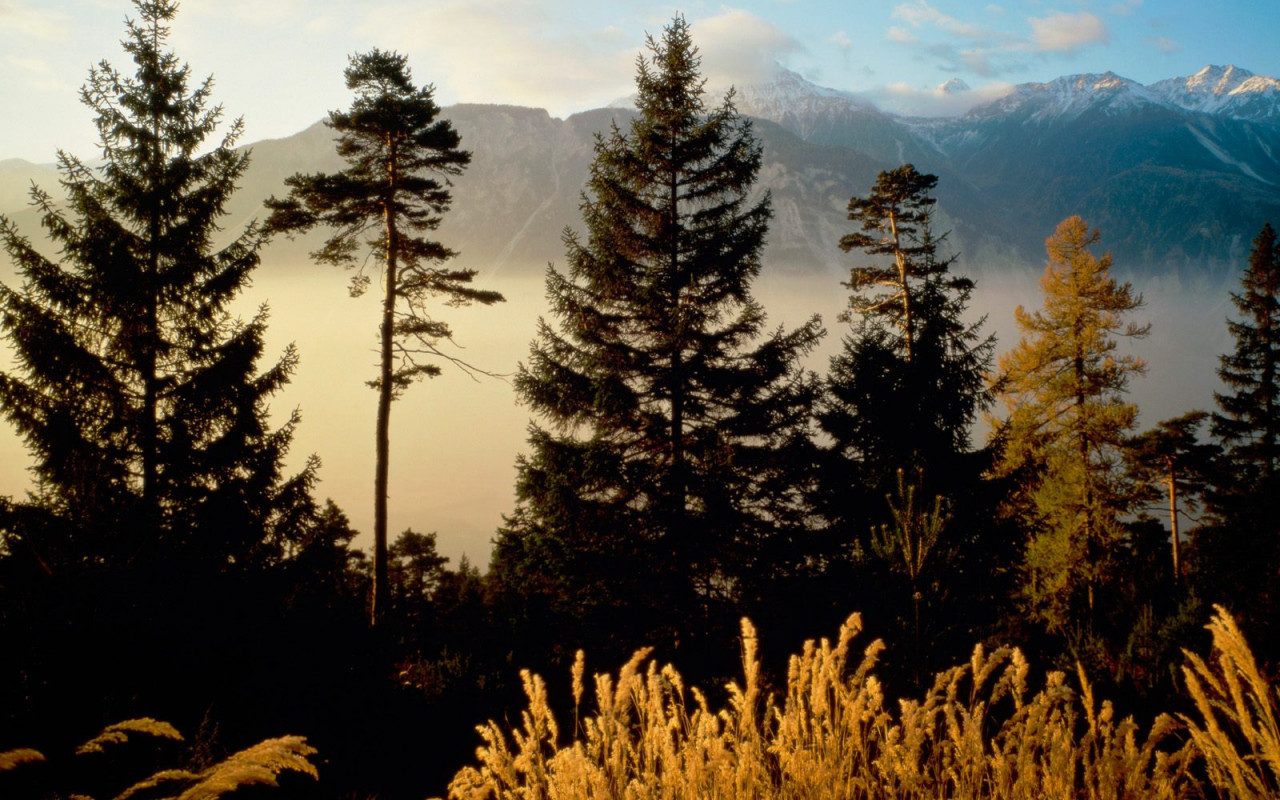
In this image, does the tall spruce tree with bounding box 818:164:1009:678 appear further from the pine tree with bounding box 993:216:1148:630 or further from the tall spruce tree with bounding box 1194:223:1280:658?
the tall spruce tree with bounding box 1194:223:1280:658

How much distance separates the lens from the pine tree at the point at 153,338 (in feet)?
32.2

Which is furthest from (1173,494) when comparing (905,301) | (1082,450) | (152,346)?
(152,346)

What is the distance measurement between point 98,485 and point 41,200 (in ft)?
19.0

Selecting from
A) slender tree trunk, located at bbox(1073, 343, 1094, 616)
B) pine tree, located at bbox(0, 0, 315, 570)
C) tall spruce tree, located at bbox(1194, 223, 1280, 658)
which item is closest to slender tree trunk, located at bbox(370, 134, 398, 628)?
pine tree, located at bbox(0, 0, 315, 570)

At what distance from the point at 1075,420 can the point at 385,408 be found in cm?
1804

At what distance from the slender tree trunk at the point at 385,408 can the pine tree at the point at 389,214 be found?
2 cm

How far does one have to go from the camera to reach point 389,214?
12570 millimetres

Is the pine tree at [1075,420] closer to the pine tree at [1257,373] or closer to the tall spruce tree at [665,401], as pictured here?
the tall spruce tree at [665,401]

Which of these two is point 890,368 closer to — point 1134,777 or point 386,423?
point 386,423

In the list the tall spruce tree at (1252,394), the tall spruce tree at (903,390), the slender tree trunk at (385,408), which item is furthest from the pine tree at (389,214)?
the tall spruce tree at (1252,394)

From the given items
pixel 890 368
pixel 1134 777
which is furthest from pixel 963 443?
pixel 1134 777

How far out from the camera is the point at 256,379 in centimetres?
1134

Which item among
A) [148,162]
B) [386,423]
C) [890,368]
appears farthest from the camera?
[890,368]

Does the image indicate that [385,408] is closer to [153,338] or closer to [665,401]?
[153,338]
